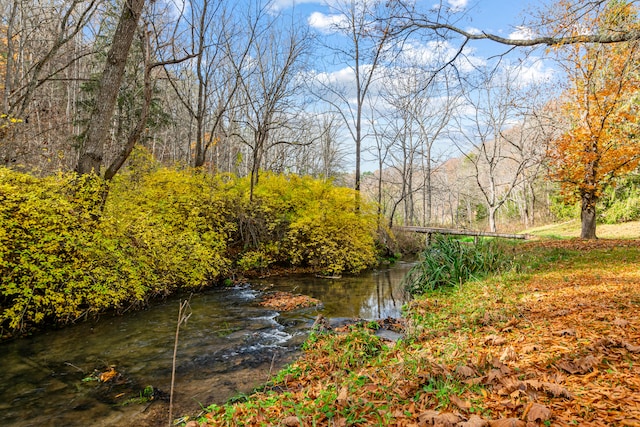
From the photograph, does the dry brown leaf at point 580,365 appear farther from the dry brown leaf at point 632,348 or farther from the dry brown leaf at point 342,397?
the dry brown leaf at point 342,397

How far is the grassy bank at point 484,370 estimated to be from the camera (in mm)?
1996

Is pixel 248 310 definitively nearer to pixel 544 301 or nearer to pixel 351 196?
pixel 544 301

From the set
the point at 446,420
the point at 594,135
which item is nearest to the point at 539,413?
the point at 446,420

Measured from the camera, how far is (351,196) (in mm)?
12117

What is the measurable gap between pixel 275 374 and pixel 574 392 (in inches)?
119

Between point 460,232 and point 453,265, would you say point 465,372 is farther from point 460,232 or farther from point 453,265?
point 460,232

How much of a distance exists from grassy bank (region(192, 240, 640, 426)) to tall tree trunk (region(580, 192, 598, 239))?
8.57m

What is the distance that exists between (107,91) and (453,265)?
7928mm

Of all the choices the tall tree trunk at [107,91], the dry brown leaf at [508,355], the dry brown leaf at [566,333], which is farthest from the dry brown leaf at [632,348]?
the tall tree trunk at [107,91]

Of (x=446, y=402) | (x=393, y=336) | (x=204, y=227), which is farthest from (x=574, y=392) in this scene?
(x=204, y=227)

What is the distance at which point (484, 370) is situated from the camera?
8.60 feet

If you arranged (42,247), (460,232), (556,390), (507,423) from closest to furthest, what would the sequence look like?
(507,423) < (556,390) < (42,247) < (460,232)

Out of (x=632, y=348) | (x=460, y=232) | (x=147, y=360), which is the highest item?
(x=460, y=232)

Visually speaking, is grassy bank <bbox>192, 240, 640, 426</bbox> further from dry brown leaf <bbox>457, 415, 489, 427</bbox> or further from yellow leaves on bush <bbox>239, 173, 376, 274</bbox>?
yellow leaves on bush <bbox>239, 173, 376, 274</bbox>
